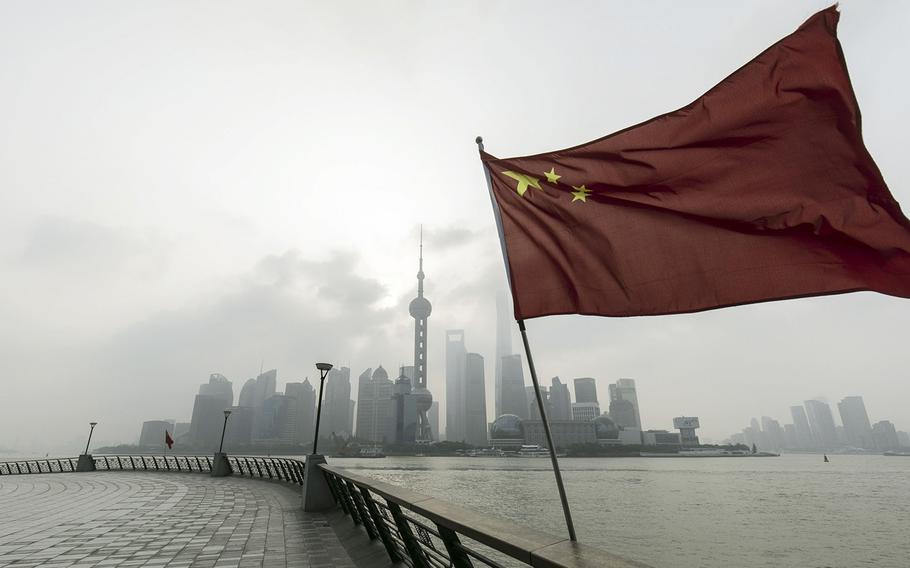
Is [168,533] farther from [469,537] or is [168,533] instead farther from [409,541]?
[469,537]

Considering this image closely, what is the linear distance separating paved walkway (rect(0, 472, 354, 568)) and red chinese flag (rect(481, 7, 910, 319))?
5.39 m

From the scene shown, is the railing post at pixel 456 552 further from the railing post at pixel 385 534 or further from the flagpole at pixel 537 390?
the railing post at pixel 385 534

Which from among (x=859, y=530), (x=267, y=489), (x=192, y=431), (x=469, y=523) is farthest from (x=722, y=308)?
(x=192, y=431)

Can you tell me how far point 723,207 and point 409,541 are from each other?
15.7 ft

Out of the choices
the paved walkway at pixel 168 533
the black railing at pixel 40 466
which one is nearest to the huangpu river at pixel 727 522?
the paved walkway at pixel 168 533

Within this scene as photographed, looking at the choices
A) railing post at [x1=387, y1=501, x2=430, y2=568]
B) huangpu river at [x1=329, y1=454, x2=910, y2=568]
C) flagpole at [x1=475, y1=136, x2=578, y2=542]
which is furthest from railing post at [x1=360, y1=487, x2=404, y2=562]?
huangpu river at [x1=329, y1=454, x2=910, y2=568]

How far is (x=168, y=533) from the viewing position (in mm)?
8430

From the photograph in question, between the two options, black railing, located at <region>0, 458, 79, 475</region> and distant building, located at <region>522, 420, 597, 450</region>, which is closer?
black railing, located at <region>0, 458, 79, 475</region>

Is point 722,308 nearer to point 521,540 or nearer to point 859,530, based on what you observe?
point 521,540

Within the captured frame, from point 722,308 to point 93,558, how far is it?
30.3 feet

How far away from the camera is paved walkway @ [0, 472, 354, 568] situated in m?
6.55

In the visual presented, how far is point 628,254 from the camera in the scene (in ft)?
14.9

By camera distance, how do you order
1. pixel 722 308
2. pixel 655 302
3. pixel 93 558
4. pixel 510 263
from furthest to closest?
1. pixel 93 558
2. pixel 510 263
3. pixel 655 302
4. pixel 722 308

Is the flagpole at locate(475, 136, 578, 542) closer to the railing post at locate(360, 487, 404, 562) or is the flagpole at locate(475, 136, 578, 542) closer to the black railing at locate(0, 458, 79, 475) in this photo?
the railing post at locate(360, 487, 404, 562)
